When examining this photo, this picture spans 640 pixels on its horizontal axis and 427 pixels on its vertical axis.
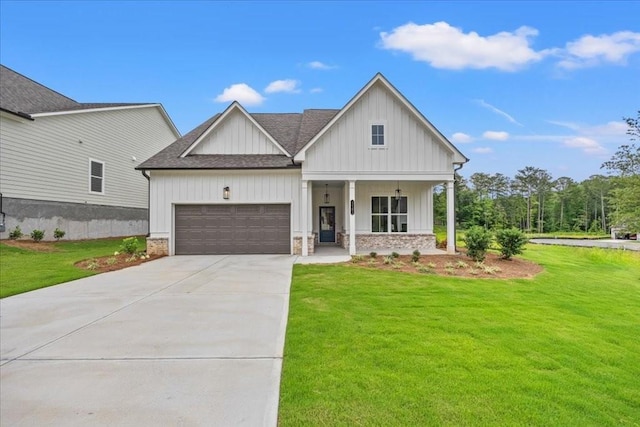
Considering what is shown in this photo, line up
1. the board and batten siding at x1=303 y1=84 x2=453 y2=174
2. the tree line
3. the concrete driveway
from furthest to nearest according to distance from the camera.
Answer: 1. the tree line
2. the board and batten siding at x1=303 y1=84 x2=453 y2=174
3. the concrete driveway

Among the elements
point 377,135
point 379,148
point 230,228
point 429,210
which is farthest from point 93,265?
point 429,210

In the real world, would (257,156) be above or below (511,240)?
above

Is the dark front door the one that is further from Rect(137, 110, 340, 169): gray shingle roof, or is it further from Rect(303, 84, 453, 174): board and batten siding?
Rect(303, 84, 453, 174): board and batten siding

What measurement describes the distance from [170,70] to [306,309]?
75.0 feet

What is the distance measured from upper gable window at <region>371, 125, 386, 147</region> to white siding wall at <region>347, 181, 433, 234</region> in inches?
93.7

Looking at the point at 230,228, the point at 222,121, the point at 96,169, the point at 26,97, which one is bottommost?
the point at 230,228

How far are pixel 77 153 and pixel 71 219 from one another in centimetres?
339

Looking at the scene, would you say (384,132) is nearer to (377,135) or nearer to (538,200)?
(377,135)

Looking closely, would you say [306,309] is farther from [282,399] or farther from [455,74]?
[455,74]

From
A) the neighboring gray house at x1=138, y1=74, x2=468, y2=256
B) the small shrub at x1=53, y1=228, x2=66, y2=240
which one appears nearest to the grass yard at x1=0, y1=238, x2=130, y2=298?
the small shrub at x1=53, y1=228, x2=66, y2=240

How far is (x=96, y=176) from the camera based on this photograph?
61.1ft

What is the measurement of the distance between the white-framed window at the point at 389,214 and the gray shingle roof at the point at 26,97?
1580 centimetres

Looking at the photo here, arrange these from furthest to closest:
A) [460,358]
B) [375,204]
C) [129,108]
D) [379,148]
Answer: [129,108] → [375,204] → [379,148] → [460,358]

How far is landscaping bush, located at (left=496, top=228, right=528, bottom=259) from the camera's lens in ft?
38.9
